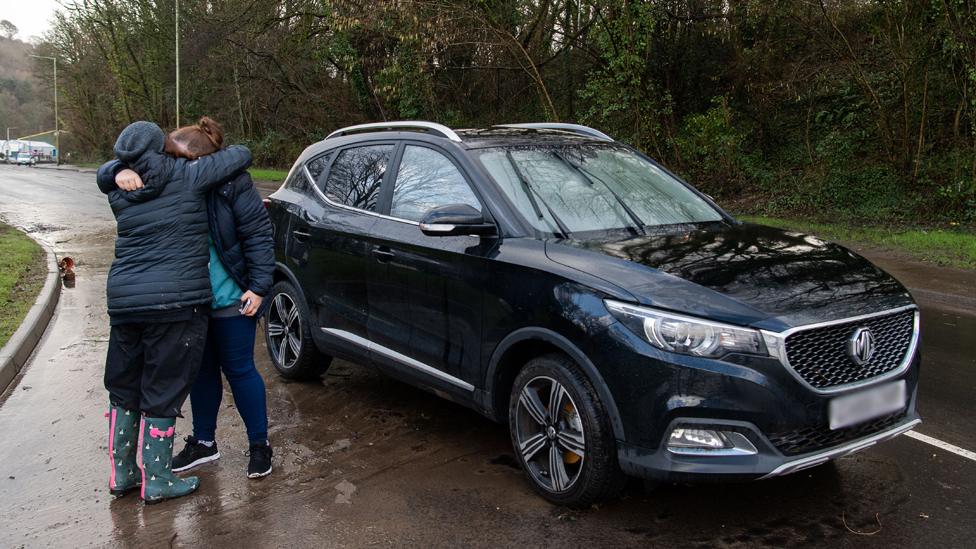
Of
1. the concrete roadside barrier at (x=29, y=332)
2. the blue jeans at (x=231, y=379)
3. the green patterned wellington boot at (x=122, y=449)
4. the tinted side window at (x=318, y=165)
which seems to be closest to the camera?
the green patterned wellington boot at (x=122, y=449)

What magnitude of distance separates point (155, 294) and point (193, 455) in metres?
1.10

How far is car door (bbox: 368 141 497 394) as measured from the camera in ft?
13.8

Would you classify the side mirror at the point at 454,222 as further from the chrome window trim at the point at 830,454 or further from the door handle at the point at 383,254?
the chrome window trim at the point at 830,454

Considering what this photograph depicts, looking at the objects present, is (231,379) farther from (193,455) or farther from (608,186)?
(608,186)

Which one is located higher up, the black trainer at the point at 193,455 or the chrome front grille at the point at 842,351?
the chrome front grille at the point at 842,351

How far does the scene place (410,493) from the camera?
4062mm

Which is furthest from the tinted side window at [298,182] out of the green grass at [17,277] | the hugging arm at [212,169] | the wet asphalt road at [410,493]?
the green grass at [17,277]

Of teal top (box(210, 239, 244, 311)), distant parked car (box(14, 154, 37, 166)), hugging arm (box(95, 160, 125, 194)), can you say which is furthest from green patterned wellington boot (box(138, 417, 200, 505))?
distant parked car (box(14, 154, 37, 166))

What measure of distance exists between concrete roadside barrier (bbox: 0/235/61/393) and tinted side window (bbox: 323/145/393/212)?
294 centimetres

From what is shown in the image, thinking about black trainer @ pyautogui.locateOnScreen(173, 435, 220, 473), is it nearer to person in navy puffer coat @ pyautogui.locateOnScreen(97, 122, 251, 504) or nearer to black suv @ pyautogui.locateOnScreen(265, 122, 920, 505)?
person in navy puffer coat @ pyautogui.locateOnScreen(97, 122, 251, 504)

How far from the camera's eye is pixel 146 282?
3902mm

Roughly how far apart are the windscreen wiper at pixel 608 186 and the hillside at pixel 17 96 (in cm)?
8081

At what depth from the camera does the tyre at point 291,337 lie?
5664 millimetres

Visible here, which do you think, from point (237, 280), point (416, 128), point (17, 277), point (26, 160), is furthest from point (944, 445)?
point (26, 160)
